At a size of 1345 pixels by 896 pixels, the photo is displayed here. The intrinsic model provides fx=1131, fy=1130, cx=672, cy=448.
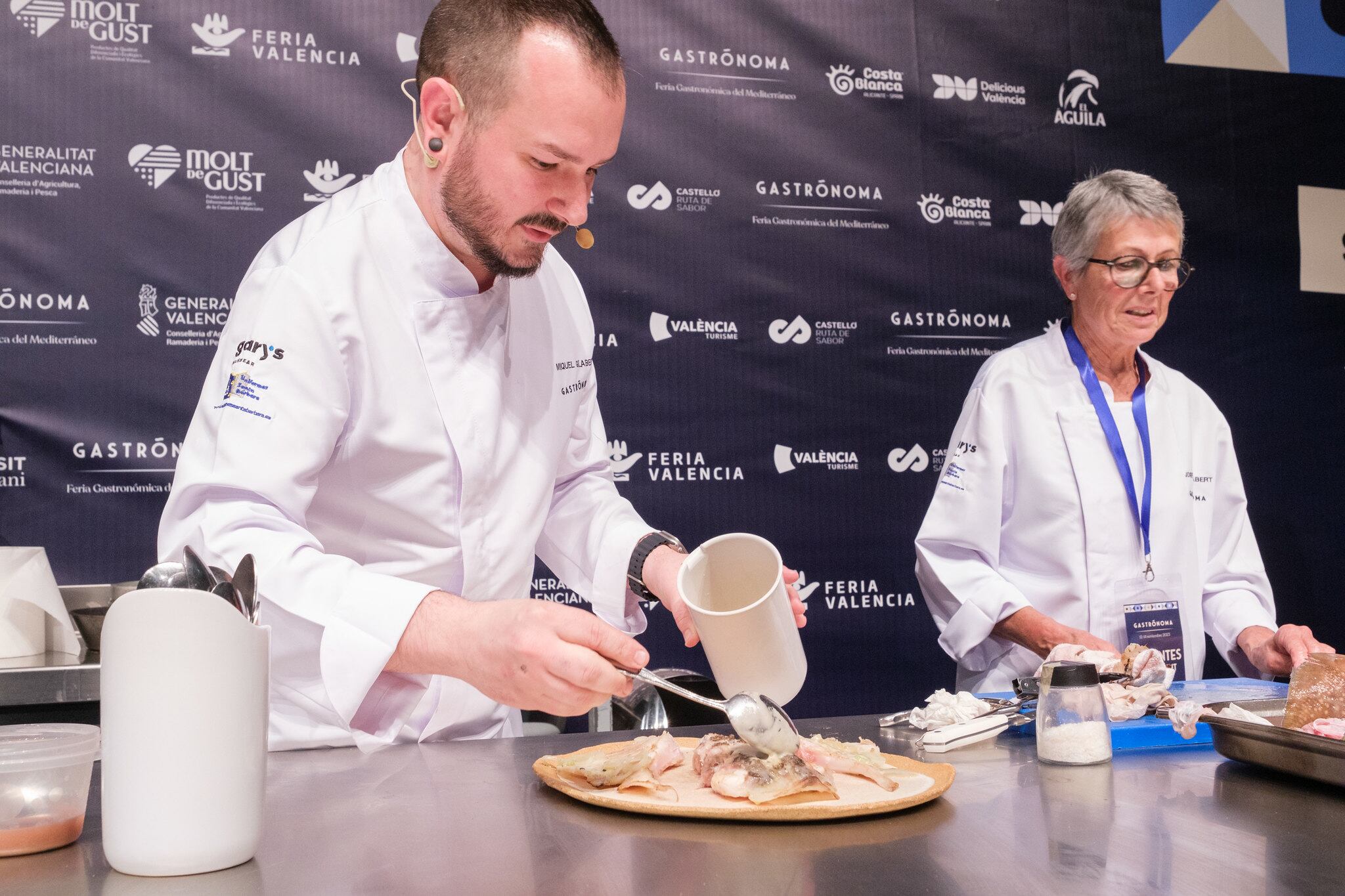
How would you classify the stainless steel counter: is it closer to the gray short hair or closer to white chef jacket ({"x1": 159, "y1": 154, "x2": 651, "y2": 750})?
white chef jacket ({"x1": 159, "y1": 154, "x2": 651, "y2": 750})

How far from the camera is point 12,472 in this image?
263 centimetres

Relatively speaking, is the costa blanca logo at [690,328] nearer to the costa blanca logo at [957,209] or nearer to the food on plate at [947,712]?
the costa blanca logo at [957,209]

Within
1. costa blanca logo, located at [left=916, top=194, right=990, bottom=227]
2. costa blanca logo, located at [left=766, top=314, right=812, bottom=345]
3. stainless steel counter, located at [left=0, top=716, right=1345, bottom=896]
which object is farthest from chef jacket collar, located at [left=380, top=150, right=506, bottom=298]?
costa blanca logo, located at [left=916, top=194, right=990, bottom=227]

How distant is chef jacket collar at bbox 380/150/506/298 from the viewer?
5.15 ft

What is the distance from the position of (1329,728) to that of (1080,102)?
2.66 m

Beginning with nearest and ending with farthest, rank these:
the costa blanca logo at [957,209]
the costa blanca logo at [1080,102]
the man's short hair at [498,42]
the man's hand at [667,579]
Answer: the man's hand at [667,579]
the man's short hair at [498,42]
the costa blanca logo at [957,209]
the costa blanca logo at [1080,102]

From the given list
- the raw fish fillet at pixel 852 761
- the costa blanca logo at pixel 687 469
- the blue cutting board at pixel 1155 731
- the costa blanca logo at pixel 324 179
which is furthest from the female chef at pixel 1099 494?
the costa blanca logo at pixel 324 179

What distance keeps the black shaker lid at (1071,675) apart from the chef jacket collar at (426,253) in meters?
0.92

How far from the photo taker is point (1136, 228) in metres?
2.60

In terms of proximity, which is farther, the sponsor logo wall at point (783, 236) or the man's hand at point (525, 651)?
the sponsor logo wall at point (783, 236)

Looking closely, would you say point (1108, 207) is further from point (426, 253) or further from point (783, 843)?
point (783, 843)

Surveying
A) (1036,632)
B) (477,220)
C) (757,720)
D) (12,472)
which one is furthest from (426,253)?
(12,472)

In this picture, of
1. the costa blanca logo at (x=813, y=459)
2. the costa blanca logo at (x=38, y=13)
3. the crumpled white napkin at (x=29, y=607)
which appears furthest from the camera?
the costa blanca logo at (x=813, y=459)

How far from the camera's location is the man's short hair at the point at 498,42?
145 centimetres
